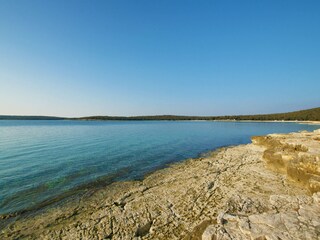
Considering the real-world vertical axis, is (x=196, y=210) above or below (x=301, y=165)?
below

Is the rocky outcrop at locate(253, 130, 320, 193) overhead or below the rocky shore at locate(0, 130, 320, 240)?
overhead

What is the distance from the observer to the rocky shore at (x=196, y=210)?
590 cm

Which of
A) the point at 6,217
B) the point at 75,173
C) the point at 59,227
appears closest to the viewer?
the point at 59,227

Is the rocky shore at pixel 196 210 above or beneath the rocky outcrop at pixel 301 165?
beneath

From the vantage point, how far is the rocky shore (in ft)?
19.4

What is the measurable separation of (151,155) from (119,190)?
32.4 ft

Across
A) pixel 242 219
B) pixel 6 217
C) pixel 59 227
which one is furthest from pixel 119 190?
pixel 242 219

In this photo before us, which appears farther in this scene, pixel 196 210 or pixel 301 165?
pixel 301 165

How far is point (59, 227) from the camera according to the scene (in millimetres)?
7125

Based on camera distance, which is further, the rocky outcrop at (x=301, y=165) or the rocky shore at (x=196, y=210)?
the rocky outcrop at (x=301, y=165)

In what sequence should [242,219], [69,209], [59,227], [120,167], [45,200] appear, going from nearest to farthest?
1. [242,219]
2. [59,227]
3. [69,209]
4. [45,200]
5. [120,167]

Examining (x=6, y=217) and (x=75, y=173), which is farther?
(x=75, y=173)

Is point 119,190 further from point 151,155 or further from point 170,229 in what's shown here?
point 151,155

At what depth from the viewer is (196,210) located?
7.70m
